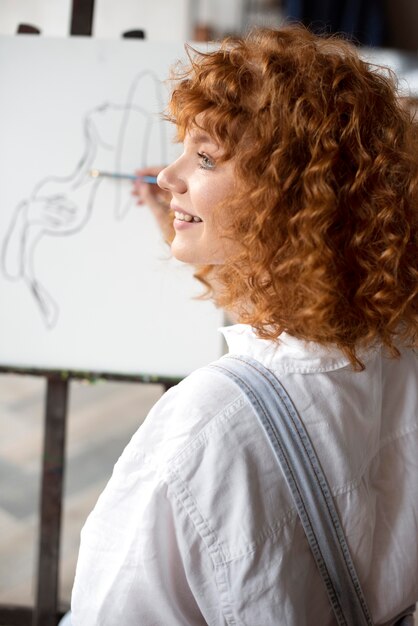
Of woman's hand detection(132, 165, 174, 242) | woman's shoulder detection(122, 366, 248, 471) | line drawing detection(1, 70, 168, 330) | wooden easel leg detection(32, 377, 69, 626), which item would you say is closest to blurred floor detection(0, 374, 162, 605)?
wooden easel leg detection(32, 377, 69, 626)

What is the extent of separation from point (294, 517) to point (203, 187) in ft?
1.23

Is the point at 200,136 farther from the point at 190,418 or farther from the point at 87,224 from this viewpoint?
the point at 87,224

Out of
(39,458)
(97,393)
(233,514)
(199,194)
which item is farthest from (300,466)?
(97,393)

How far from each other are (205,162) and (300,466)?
1.18 ft

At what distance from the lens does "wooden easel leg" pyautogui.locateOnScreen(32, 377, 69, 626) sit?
1.48m

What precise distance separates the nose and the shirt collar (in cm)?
21

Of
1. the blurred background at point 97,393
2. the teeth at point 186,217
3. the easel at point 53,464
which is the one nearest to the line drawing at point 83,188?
the easel at point 53,464

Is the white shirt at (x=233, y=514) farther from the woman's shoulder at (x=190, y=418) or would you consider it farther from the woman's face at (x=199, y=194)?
the woman's face at (x=199, y=194)

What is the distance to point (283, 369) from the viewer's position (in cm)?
75

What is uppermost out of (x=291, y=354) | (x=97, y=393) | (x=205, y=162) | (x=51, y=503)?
(x=205, y=162)

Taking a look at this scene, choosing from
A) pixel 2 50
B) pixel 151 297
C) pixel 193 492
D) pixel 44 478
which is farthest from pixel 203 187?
pixel 44 478

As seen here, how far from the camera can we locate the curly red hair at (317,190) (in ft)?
2.52

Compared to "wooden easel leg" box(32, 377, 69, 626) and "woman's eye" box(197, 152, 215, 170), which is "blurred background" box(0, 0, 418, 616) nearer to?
"wooden easel leg" box(32, 377, 69, 626)

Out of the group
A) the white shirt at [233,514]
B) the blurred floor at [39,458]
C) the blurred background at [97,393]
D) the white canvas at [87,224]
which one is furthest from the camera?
the blurred background at [97,393]
